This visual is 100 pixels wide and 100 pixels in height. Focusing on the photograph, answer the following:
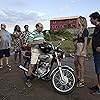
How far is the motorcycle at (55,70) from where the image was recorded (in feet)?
24.0

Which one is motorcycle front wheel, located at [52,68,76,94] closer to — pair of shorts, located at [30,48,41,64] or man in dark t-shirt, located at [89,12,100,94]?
man in dark t-shirt, located at [89,12,100,94]

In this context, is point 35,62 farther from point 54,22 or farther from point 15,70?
point 54,22

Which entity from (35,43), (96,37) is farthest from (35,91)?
(96,37)

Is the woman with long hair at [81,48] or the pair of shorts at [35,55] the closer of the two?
the woman with long hair at [81,48]

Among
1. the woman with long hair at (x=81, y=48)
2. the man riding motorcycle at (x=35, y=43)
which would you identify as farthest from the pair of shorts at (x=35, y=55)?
the woman with long hair at (x=81, y=48)

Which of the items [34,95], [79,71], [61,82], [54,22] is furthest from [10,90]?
[54,22]

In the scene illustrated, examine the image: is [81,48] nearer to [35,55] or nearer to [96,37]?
[96,37]

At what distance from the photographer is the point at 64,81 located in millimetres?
7301

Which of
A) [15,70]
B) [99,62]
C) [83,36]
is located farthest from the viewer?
[15,70]

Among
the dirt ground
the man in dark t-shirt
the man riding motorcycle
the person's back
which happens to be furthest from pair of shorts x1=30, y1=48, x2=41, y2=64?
the person's back

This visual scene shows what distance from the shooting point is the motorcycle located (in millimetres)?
7309

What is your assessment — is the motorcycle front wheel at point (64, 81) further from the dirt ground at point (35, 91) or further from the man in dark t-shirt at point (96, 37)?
the man in dark t-shirt at point (96, 37)

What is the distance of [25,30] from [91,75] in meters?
4.14

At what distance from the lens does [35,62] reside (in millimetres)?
7957
